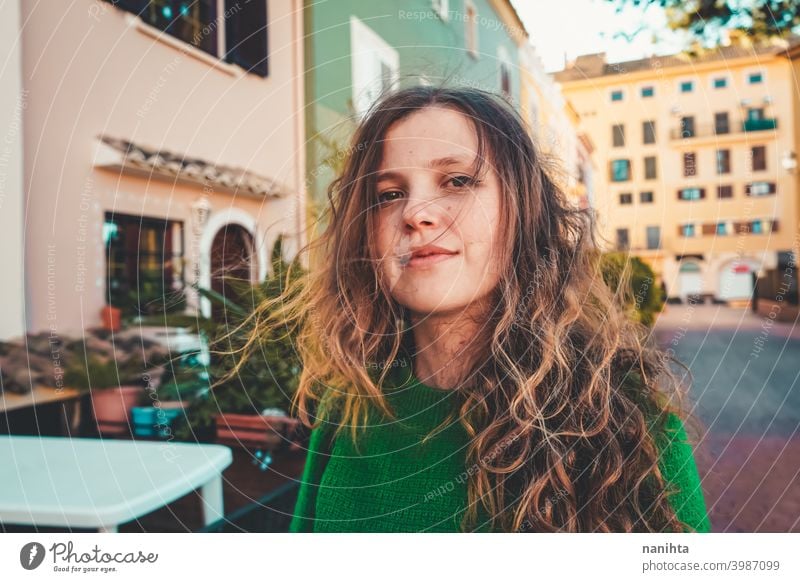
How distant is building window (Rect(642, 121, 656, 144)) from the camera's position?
0.83 meters

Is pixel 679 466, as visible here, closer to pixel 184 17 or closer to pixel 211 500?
pixel 211 500

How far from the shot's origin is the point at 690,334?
0.96 meters

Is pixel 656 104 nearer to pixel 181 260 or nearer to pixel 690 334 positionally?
pixel 690 334

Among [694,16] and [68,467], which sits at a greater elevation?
[694,16]

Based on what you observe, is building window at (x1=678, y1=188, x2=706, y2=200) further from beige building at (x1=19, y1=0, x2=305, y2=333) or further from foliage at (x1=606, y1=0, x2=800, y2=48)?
beige building at (x1=19, y1=0, x2=305, y2=333)

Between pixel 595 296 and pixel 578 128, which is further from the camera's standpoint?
pixel 578 128

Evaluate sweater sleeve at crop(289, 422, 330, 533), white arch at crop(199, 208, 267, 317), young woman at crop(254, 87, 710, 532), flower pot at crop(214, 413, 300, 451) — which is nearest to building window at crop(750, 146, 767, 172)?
young woman at crop(254, 87, 710, 532)

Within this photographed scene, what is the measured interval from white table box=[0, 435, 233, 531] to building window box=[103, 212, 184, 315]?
0.31 metres

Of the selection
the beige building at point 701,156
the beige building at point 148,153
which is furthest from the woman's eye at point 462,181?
the beige building at point 148,153

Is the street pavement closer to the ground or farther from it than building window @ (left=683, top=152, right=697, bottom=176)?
closer to the ground
